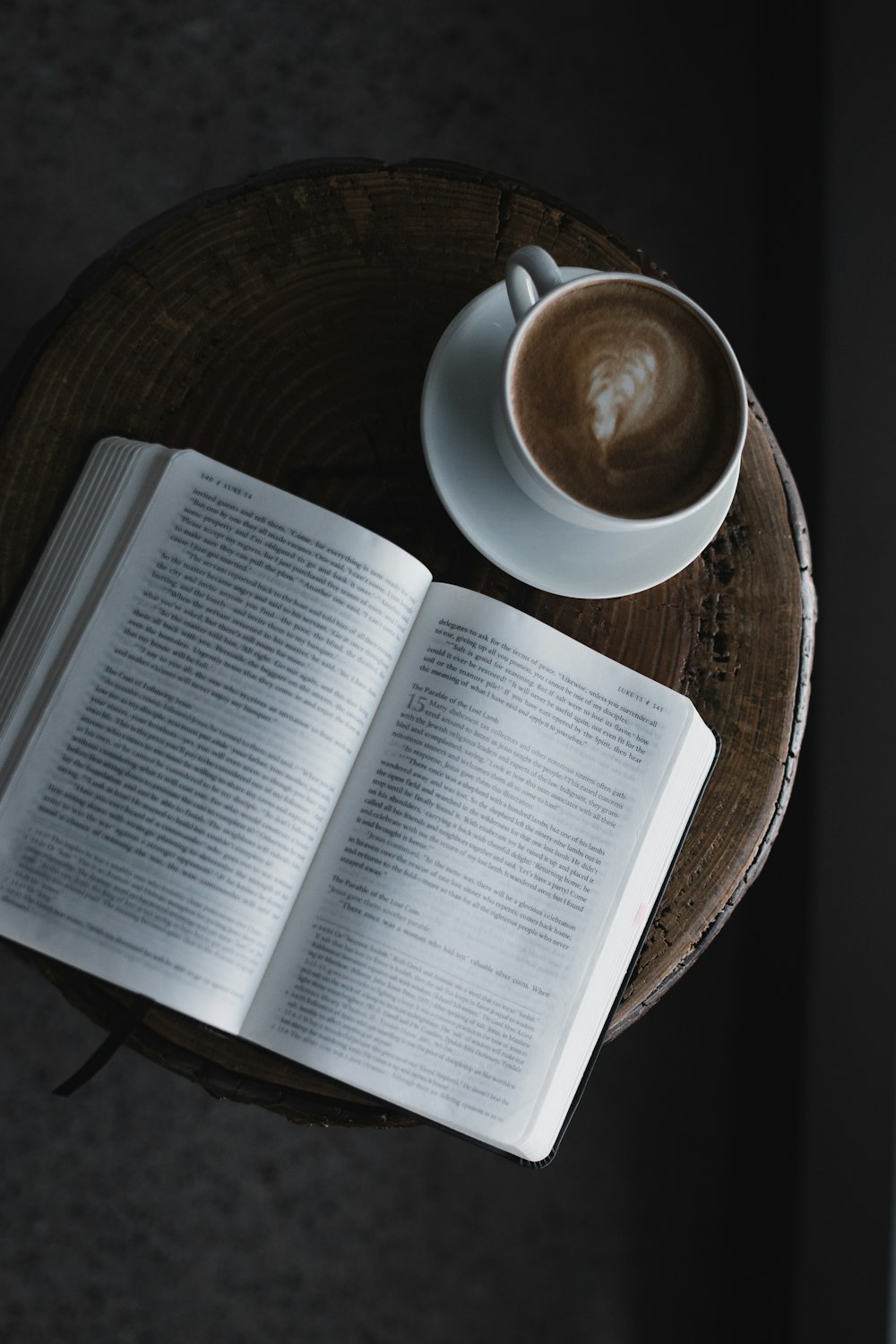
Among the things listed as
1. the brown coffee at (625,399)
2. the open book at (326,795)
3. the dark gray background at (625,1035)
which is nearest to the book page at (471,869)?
the open book at (326,795)

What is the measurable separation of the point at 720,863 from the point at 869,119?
0.94 metres

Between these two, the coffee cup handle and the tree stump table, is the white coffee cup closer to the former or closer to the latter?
the coffee cup handle

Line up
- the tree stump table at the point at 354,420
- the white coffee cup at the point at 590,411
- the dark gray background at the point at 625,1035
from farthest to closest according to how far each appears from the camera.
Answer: the dark gray background at the point at 625,1035 < the tree stump table at the point at 354,420 < the white coffee cup at the point at 590,411

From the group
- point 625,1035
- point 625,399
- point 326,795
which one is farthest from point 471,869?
point 625,1035

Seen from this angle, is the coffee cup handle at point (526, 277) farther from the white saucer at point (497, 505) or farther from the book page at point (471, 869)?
the book page at point (471, 869)

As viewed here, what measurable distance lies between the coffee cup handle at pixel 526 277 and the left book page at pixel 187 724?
17cm

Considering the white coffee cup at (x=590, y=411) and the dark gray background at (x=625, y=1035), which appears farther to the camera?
the dark gray background at (x=625, y=1035)

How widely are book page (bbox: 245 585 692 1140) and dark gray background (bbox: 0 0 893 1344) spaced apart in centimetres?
57

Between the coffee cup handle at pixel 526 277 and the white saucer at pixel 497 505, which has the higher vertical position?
the coffee cup handle at pixel 526 277

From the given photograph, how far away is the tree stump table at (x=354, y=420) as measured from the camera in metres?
A: 0.75

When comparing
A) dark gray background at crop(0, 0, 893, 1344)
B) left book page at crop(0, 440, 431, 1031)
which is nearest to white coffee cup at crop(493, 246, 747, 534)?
left book page at crop(0, 440, 431, 1031)

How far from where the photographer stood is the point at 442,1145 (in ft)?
4.09

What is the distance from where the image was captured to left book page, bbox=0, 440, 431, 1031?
653mm

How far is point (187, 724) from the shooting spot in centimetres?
67
